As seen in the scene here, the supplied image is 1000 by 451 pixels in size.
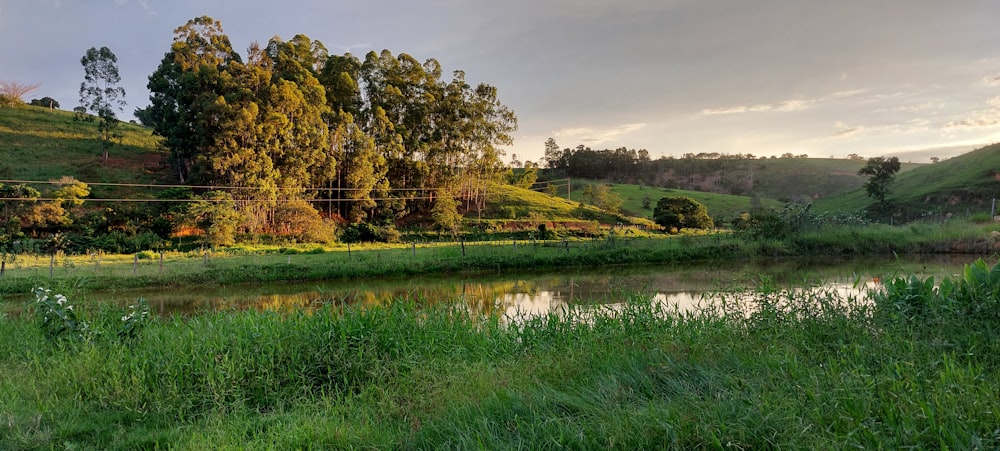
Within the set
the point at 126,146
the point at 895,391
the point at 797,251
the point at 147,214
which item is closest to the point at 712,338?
the point at 895,391

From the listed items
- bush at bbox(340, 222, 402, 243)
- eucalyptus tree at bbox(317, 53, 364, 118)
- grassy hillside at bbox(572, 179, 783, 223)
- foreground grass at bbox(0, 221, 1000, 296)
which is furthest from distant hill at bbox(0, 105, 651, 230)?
foreground grass at bbox(0, 221, 1000, 296)

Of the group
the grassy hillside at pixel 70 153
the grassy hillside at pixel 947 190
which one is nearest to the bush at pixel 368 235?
the grassy hillside at pixel 70 153

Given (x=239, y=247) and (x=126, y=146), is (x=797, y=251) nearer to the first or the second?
(x=239, y=247)

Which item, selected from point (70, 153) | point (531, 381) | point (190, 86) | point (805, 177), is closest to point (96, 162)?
point (70, 153)

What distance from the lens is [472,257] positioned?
24125 mm

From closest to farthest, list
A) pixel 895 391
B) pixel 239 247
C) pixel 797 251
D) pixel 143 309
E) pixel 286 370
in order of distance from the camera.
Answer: pixel 895 391 < pixel 286 370 < pixel 143 309 < pixel 797 251 < pixel 239 247

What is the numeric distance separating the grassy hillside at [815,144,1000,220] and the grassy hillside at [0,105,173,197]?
204 feet

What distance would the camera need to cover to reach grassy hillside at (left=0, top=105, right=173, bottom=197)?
3888 centimetres

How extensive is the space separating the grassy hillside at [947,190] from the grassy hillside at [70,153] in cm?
6206

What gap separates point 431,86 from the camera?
155 ft

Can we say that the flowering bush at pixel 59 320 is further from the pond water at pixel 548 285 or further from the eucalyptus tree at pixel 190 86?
the eucalyptus tree at pixel 190 86

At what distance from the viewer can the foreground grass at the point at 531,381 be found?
281cm

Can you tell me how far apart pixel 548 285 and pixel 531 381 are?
46.4 ft

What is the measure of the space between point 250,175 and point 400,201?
40.8 feet
